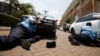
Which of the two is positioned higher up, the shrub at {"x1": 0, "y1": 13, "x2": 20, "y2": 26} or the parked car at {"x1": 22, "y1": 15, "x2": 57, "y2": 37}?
the shrub at {"x1": 0, "y1": 13, "x2": 20, "y2": 26}

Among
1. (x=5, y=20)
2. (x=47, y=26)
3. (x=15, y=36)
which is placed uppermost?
(x=5, y=20)

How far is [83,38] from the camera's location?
6.40 m

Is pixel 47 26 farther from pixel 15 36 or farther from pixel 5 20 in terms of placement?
pixel 5 20

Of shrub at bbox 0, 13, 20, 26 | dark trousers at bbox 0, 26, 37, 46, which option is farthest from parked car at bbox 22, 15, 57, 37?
shrub at bbox 0, 13, 20, 26

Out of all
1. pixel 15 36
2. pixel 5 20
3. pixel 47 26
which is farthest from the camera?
pixel 5 20

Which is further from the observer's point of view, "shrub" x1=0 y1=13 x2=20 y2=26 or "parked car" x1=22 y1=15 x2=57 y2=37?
"shrub" x1=0 y1=13 x2=20 y2=26

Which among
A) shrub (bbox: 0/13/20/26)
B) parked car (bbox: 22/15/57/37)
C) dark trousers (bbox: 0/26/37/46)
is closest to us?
dark trousers (bbox: 0/26/37/46)

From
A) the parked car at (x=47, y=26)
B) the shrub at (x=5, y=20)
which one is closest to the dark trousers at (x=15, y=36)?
the parked car at (x=47, y=26)

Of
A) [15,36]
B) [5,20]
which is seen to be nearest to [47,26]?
[15,36]

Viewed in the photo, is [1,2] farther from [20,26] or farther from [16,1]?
[20,26]

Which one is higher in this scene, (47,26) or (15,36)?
(47,26)

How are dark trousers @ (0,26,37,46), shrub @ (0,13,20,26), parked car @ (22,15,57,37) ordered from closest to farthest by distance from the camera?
dark trousers @ (0,26,37,46) < parked car @ (22,15,57,37) < shrub @ (0,13,20,26)

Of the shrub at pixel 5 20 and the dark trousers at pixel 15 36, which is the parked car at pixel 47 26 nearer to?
the dark trousers at pixel 15 36

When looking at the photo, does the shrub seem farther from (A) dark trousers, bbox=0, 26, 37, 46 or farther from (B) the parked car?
(A) dark trousers, bbox=0, 26, 37, 46
